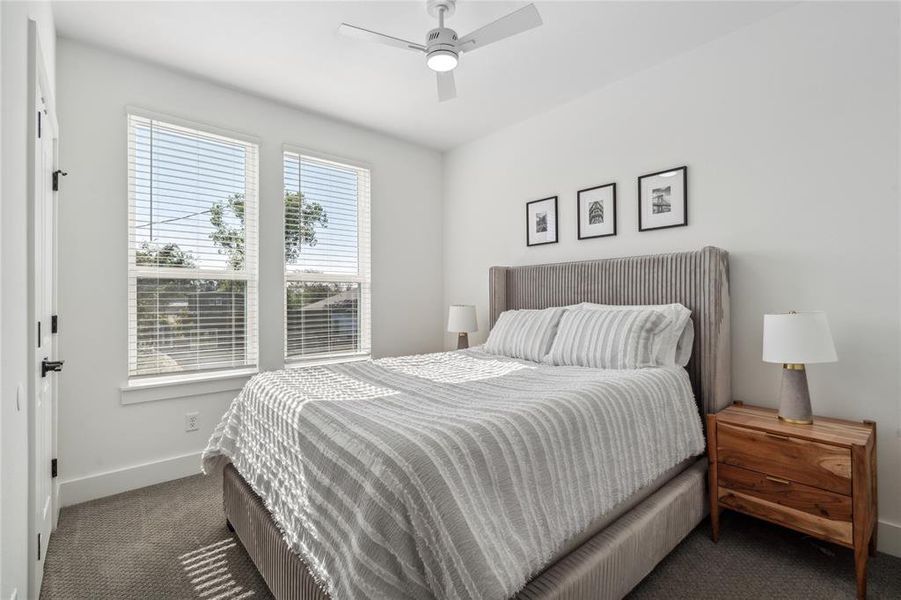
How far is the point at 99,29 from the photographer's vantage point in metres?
2.49

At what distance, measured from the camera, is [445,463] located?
1187 mm

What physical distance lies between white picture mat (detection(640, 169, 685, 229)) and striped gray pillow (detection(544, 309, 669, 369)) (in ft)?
2.40

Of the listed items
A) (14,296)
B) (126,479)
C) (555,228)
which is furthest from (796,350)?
(126,479)

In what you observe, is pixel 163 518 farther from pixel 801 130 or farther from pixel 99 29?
pixel 801 130

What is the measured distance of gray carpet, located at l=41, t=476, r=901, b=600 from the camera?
1787mm

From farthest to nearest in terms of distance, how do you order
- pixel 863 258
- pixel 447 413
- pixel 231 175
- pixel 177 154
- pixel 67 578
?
pixel 231 175, pixel 177 154, pixel 863 258, pixel 67 578, pixel 447 413

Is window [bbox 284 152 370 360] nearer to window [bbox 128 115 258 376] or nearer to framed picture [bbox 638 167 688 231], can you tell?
window [bbox 128 115 258 376]

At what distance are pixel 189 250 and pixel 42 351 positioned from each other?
1.29 m

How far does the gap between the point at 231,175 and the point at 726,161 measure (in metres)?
3.35

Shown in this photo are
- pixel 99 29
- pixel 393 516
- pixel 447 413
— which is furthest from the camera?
pixel 99 29

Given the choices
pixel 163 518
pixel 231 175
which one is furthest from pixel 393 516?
pixel 231 175

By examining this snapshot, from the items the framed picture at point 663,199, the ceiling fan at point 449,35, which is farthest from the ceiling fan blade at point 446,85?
the framed picture at point 663,199

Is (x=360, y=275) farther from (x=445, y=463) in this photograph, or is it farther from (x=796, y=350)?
(x=796, y=350)

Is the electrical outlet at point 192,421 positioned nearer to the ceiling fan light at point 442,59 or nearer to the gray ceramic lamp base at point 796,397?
the ceiling fan light at point 442,59
